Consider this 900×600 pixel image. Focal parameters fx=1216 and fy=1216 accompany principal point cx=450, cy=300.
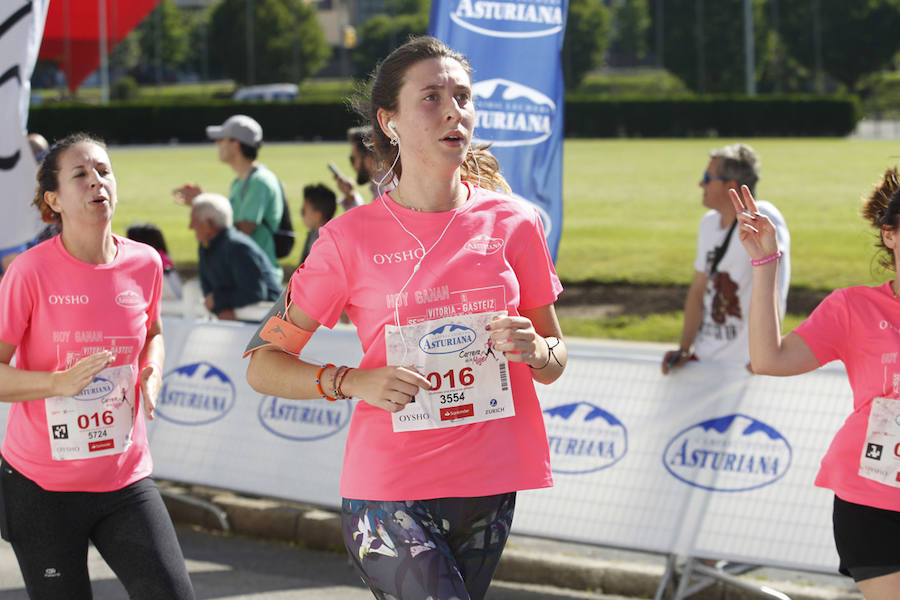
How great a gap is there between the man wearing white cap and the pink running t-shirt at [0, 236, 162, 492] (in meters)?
4.91

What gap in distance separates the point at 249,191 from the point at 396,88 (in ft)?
19.8

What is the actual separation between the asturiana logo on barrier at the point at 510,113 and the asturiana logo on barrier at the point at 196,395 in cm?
197

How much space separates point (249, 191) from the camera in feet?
28.8

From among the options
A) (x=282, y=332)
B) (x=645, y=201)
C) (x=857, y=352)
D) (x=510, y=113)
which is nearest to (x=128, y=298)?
(x=282, y=332)

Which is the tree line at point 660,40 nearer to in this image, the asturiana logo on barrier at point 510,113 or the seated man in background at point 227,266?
the seated man in background at point 227,266

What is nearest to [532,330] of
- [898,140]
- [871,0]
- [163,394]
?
[163,394]

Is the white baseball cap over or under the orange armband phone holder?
over

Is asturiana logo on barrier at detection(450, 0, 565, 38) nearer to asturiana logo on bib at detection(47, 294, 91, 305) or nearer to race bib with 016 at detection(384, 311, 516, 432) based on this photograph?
asturiana logo on bib at detection(47, 294, 91, 305)

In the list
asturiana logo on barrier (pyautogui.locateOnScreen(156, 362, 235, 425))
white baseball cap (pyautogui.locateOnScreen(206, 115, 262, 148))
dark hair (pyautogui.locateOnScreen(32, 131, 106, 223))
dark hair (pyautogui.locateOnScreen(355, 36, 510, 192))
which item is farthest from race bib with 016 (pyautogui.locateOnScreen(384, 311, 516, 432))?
white baseball cap (pyautogui.locateOnScreen(206, 115, 262, 148))

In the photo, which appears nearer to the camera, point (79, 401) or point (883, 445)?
point (883, 445)

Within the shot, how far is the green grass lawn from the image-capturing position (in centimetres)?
1473

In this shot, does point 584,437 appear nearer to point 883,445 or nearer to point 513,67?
point 513,67

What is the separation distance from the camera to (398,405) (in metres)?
2.71

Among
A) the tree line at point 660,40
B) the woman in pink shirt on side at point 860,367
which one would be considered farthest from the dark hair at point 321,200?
the tree line at point 660,40
